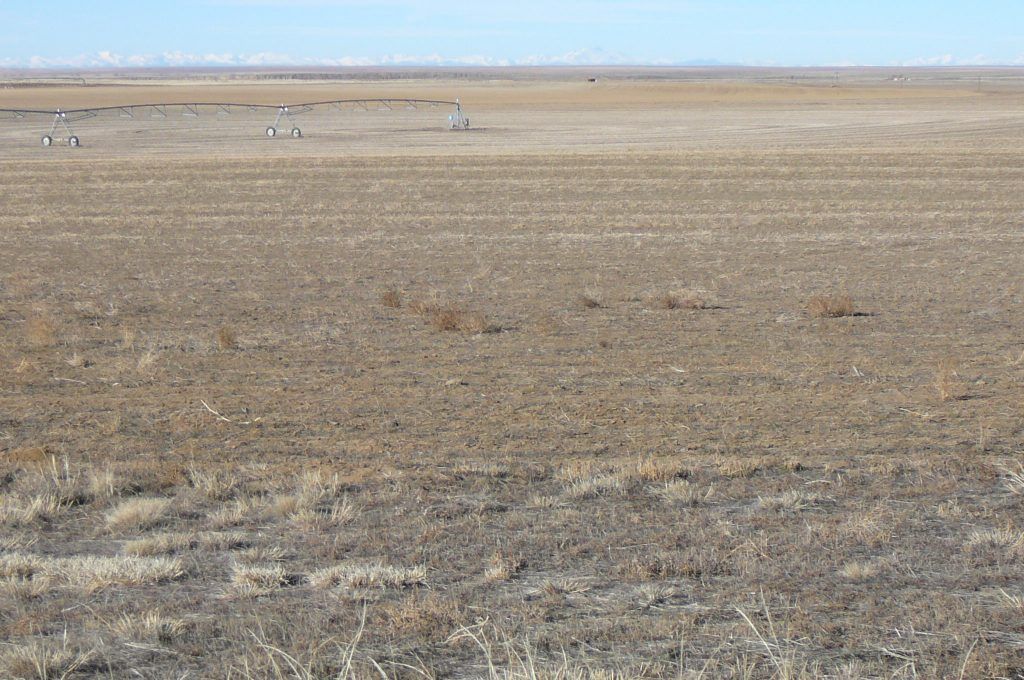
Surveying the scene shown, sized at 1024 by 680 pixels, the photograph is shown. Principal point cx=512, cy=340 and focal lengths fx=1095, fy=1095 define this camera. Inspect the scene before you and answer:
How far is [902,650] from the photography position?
14.9 ft

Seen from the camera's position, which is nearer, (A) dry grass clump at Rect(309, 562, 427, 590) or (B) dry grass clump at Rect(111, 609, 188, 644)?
(B) dry grass clump at Rect(111, 609, 188, 644)

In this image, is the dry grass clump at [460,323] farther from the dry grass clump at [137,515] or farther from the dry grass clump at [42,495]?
the dry grass clump at [137,515]

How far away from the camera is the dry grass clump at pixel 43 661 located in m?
4.38

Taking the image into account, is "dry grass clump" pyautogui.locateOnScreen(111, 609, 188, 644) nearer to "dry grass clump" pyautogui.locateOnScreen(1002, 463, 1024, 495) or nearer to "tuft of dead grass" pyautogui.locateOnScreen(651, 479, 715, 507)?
"tuft of dead grass" pyautogui.locateOnScreen(651, 479, 715, 507)

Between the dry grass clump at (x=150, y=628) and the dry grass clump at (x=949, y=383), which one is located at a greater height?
the dry grass clump at (x=150, y=628)

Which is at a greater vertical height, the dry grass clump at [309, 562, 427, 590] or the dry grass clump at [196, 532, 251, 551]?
the dry grass clump at [309, 562, 427, 590]

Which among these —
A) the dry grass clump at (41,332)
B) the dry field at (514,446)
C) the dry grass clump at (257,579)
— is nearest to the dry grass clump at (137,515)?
the dry field at (514,446)

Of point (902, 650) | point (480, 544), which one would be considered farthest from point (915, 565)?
point (480, 544)

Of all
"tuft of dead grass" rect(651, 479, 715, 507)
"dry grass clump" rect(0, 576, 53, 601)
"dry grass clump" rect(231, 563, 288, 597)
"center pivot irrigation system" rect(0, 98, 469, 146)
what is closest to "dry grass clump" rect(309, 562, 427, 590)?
"dry grass clump" rect(231, 563, 288, 597)

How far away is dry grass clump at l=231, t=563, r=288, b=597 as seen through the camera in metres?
5.34

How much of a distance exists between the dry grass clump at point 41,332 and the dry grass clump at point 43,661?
28.1ft

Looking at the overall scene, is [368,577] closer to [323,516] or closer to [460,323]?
[323,516]

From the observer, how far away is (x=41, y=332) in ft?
41.5

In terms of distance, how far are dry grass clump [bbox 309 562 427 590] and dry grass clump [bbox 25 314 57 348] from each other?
26.9 feet
